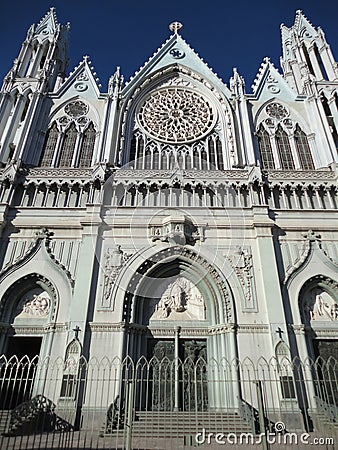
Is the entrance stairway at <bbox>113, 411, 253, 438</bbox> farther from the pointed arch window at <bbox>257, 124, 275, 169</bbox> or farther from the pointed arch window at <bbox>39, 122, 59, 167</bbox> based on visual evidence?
the pointed arch window at <bbox>39, 122, 59, 167</bbox>

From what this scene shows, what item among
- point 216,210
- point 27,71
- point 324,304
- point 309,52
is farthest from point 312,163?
point 27,71

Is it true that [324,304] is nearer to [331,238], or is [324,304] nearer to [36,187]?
[331,238]

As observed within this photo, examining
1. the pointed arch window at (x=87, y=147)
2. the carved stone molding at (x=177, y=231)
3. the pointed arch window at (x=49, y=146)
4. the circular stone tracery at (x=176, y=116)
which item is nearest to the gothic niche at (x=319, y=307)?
the carved stone molding at (x=177, y=231)

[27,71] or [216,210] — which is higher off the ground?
[27,71]

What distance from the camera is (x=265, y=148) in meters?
20.3

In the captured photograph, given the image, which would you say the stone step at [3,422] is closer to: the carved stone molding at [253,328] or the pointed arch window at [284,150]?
the carved stone molding at [253,328]

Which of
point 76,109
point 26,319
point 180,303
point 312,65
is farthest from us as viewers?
point 312,65

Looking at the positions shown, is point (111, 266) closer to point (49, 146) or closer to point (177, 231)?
point (177, 231)

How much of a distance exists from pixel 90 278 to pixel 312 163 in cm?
1438

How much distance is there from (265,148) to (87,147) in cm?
1099

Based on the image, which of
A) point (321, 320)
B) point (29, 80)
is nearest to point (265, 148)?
point (321, 320)

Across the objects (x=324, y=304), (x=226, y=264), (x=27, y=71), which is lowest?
(x=324, y=304)

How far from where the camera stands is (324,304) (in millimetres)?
14789

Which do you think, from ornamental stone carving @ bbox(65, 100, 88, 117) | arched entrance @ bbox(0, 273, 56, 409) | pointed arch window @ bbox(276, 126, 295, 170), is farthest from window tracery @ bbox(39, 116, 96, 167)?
pointed arch window @ bbox(276, 126, 295, 170)
